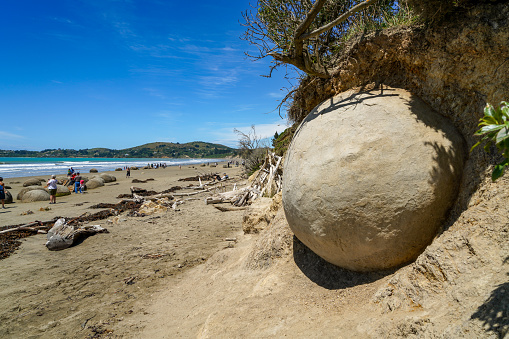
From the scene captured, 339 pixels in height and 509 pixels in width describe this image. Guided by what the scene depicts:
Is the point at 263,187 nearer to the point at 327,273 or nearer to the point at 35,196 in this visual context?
the point at 327,273

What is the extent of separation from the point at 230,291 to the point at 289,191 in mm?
2074

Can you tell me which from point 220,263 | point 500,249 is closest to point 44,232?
point 220,263

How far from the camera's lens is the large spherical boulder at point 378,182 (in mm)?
3266

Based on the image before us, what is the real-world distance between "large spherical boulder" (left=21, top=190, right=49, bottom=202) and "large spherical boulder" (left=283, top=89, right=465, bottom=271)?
2239 centimetres

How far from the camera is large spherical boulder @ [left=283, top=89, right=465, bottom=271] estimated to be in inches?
129

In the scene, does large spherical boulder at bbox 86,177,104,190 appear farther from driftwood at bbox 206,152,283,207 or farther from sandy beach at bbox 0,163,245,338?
driftwood at bbox 206,152,283,207

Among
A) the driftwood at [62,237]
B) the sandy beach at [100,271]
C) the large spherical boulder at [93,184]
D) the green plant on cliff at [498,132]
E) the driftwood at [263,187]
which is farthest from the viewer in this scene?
the large spherical boulder at [93,184]

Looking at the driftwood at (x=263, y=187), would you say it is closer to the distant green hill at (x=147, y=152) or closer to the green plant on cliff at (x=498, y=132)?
the green plant on cliff at (x=498, y=132)

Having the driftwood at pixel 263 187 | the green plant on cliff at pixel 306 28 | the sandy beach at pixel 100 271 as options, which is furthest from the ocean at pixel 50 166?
the green plant on cliff at pixel 306 28

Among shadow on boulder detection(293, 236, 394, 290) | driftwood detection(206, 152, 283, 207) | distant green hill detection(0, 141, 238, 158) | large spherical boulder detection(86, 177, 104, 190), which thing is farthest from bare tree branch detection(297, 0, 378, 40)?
distant green hill detection(0, 141, 238, 158)

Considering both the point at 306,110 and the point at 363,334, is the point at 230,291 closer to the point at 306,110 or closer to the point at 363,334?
the point at 363,334

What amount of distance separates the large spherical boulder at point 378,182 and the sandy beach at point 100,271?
13.1ft

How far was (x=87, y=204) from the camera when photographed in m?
18.1

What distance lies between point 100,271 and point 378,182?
23.0 feet
